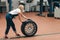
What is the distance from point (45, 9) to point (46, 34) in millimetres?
12331

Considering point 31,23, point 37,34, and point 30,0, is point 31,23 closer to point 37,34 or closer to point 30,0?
point 37,34

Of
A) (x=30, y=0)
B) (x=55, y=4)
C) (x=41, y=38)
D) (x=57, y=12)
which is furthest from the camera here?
(x=30, y=0)

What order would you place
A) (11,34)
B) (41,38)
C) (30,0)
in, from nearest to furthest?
(41,38) < (11,34) < (30,0)

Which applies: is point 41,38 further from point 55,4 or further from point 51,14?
point 55,4

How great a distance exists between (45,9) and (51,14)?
→ 5241mm

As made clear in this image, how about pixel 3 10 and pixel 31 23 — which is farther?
pixel 3 10

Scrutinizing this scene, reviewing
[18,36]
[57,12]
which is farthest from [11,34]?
[57,12]

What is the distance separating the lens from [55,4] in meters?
20.9

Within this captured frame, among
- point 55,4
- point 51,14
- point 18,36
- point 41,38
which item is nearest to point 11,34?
point 18,36

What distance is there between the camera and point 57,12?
15.9 meters

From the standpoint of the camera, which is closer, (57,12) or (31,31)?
(31,31)

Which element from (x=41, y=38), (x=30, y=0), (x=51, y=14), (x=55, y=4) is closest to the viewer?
(x=41, y=38)

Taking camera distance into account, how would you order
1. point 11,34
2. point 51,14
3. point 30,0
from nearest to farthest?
point 11,34
point 51,14
point 30,0

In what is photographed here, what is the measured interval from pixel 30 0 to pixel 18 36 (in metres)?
12.9
